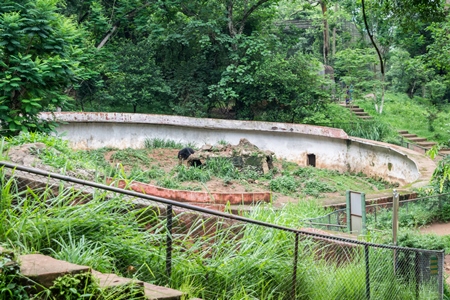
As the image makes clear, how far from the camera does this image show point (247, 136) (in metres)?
26.0

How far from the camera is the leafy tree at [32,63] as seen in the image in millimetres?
12656

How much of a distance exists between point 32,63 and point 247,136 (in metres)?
14.3

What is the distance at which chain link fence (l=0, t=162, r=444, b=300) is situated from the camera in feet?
16.4

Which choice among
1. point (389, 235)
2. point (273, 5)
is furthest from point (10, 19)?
point (273, 5)

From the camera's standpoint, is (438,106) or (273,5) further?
(438,106)

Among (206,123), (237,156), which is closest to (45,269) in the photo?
(237,156)

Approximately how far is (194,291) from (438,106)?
32.3m

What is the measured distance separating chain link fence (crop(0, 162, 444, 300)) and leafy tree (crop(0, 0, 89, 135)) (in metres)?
7.13

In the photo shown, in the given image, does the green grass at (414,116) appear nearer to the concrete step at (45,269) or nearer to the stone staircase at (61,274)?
the stone staircase at (61,274)

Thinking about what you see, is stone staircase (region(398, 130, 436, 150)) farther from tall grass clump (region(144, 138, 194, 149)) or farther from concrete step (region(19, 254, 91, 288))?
concrete step (region(19, 254, 91, 288))

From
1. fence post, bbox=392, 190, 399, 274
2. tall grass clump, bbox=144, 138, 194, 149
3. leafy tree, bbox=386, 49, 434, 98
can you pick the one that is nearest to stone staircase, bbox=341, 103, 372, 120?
leafy tree, bbox=386, 49, 434, 98

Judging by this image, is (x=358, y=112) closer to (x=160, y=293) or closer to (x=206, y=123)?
(x=206, y=123)

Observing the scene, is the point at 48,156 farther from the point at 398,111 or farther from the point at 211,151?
the point at 398,111

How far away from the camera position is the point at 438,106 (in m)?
34.6
